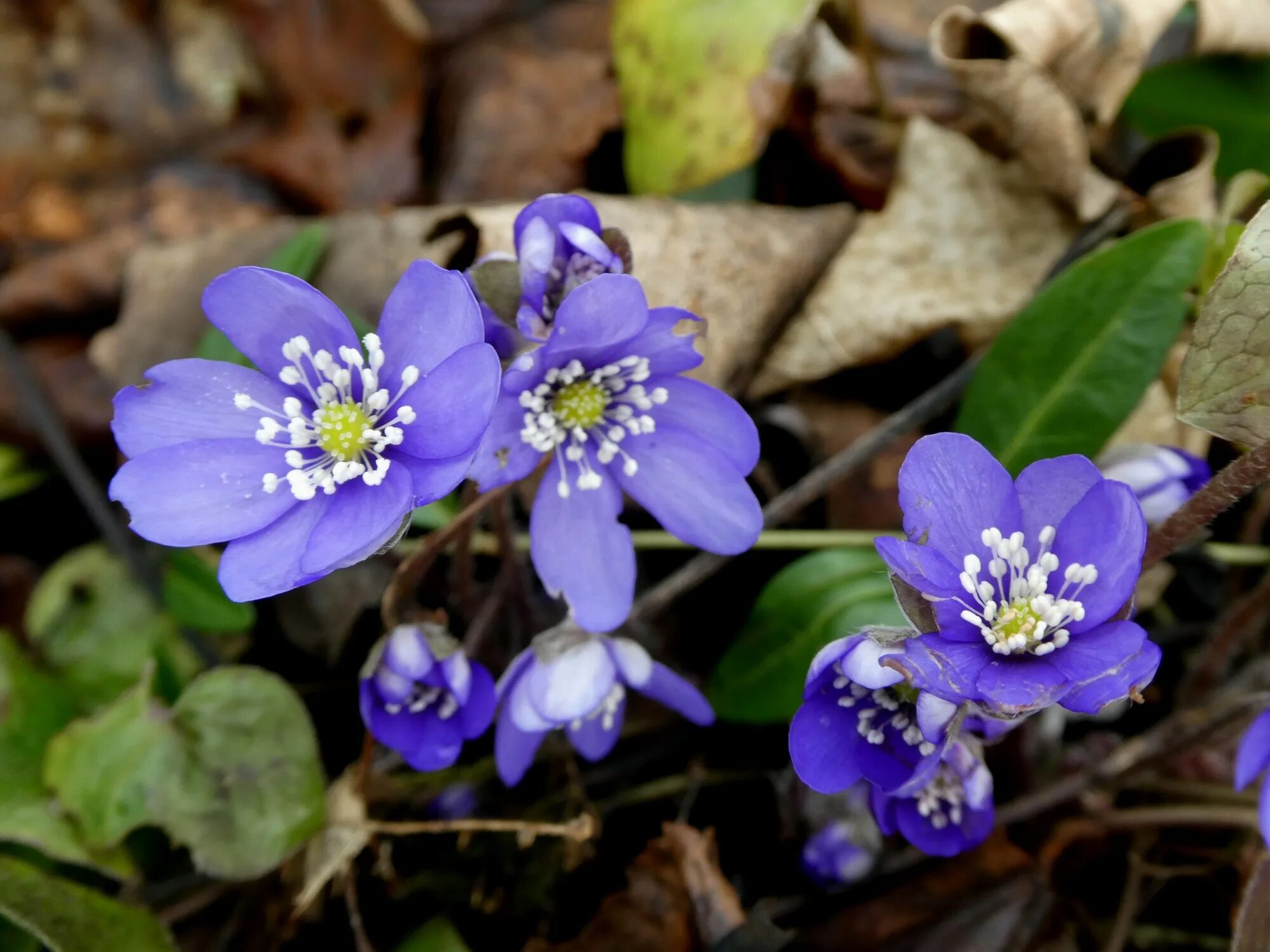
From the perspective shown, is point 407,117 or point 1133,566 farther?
point 407,117

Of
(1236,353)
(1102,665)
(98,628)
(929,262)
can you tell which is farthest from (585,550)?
(98,628)

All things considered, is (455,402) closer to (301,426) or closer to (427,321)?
(427,321)

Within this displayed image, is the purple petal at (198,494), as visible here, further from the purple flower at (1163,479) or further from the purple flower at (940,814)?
the purple flower at (1163,479)

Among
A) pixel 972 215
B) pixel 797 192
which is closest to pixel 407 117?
pixel 797 192

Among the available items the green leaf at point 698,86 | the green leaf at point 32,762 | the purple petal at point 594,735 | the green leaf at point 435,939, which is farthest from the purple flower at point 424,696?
the green leaf at point 698,86

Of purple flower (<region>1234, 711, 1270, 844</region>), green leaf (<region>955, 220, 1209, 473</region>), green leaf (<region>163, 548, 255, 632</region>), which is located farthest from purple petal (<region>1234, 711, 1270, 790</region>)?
green leaf (<region>163, 548, 255, 632</region>)

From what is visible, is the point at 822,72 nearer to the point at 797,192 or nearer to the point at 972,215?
the point at 797,192

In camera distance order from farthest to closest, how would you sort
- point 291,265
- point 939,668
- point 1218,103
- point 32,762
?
point 1218,103 → point 291,265 → point 32,762 → point 939,668

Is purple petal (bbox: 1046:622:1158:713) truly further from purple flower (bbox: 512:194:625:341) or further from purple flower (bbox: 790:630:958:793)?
purple flower (bbox: 512:194:625:341)
